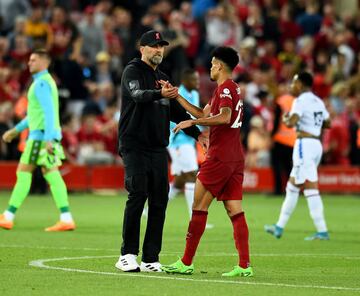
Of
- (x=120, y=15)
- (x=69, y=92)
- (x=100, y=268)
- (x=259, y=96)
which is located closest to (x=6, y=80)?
(x=69, y=92)

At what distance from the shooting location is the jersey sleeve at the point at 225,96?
12.5 m

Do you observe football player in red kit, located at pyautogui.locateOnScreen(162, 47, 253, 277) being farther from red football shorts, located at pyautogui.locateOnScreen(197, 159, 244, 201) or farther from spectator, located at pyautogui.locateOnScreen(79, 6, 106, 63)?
spectator, located at pyautogui.locateOnScreen(79, 6, 106, 63)

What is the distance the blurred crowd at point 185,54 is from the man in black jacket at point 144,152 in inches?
529

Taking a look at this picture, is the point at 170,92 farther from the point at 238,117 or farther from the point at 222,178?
the point at 222,178

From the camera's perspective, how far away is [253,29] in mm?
32719

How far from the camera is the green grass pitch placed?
1145 cm

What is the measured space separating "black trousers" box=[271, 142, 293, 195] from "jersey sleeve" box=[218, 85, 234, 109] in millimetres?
14160

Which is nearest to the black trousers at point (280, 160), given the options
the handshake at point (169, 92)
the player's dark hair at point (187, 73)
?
the player's dark hair at point (187, 73)

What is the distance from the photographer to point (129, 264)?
12758mm

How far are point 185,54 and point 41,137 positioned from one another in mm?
12008

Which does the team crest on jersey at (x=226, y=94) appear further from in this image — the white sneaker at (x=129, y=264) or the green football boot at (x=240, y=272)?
the white sneaker at (x=129, y=264)

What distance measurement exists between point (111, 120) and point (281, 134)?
15.1 feet

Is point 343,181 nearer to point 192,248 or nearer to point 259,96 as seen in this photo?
point 259,96

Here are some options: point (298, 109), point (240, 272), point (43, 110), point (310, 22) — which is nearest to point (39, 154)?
point (43, 110)
